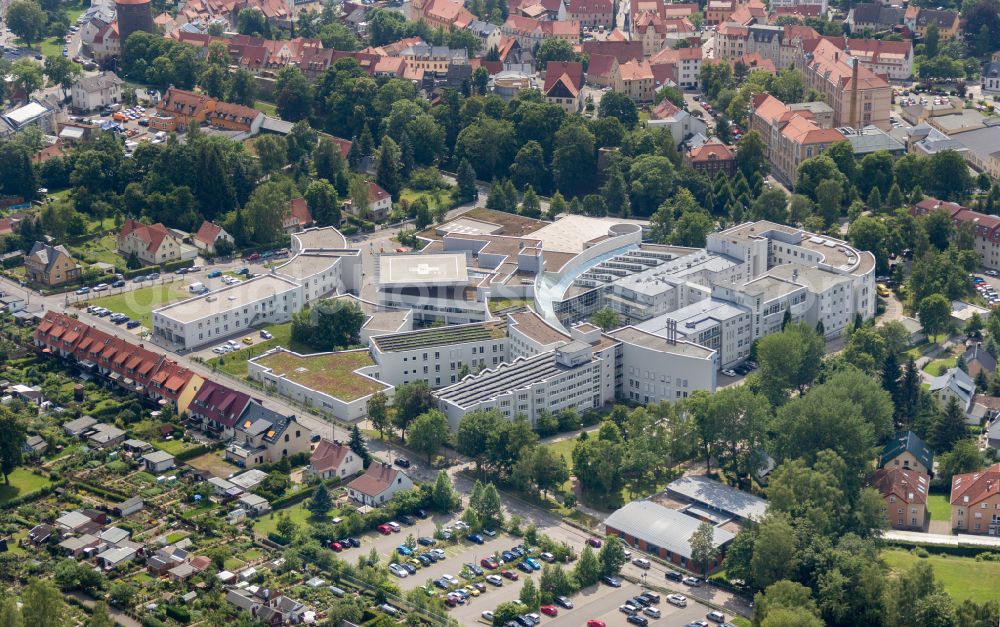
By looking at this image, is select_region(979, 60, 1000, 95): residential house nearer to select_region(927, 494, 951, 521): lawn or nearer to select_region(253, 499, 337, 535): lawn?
select_region(927, 494, 951, 521): lawn

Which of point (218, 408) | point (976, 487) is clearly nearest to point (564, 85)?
point (218, 408)

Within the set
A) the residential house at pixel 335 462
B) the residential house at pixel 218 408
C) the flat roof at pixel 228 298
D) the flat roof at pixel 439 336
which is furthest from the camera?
the flat roof at pixel 228 298

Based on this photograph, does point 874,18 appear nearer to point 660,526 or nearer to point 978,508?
point 978,508

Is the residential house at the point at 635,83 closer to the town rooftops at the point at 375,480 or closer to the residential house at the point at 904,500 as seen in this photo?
the residential house at the point at 904,500

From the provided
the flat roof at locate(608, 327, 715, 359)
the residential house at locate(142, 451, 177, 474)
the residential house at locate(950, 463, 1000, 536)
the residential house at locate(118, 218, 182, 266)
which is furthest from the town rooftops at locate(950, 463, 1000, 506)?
the residential house at locate(118, 218, 182, 266)

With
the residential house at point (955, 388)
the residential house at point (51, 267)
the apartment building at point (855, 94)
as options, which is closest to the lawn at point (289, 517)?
the residential house at point (955, 388)

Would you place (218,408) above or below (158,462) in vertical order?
above
